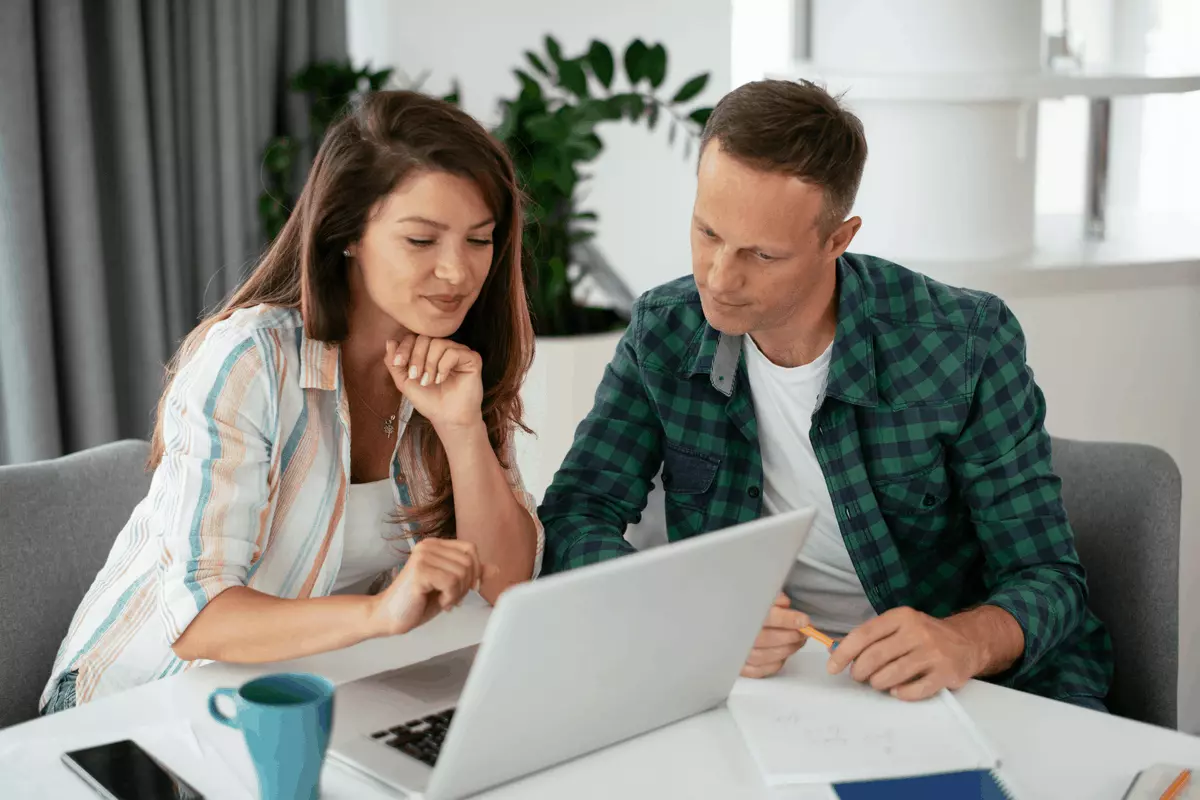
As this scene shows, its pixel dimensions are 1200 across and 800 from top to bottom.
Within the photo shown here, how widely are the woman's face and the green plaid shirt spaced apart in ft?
0.99

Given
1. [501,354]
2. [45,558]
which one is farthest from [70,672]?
[501,354]

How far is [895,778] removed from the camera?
0.99 metres

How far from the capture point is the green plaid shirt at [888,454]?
4.82 ft

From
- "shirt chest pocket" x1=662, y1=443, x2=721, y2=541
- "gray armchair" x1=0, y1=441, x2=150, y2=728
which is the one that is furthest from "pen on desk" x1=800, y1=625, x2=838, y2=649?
"gray armchair" x1=0, y1=441, x2=150, y2=728

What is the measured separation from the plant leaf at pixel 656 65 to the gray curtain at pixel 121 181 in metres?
0.83

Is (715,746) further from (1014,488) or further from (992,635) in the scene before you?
(1014,488)

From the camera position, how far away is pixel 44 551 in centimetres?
145

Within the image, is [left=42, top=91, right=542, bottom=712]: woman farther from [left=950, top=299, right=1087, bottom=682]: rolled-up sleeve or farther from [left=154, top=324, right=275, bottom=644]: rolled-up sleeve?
[left=950, top=299, right=1087, bottom=682]: rolled-up sleeve

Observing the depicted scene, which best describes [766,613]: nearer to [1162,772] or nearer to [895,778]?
[895,778]

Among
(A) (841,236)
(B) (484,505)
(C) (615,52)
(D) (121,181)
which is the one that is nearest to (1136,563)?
(A) (841,236)

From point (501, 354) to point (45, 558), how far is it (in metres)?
0.57

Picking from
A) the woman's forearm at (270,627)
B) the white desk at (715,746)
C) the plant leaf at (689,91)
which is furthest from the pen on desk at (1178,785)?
the plant leaf at (689,91)

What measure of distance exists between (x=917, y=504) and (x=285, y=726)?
89 cm

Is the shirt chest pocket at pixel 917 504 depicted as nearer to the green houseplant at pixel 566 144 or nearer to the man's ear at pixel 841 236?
the man's ear at pixel 841 236
